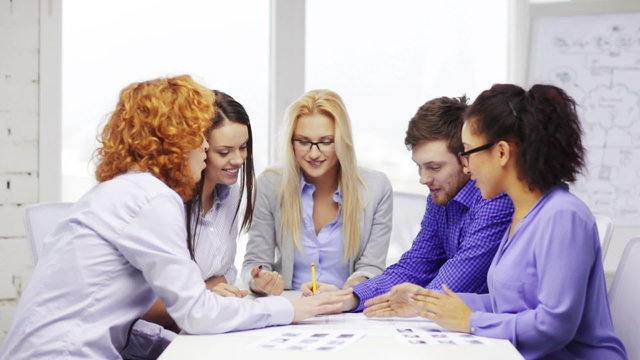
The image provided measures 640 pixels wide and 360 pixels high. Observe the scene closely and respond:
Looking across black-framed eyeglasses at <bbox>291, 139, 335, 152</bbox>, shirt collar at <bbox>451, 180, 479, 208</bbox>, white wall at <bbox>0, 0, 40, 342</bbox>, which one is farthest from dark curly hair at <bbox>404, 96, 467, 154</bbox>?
white wall at <bbox>0, 0, 40, 342</bbox>

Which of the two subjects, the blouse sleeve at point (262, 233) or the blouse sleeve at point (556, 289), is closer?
the blouse sleeve at point (556, 289)

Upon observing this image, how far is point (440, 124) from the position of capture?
2.23 metres

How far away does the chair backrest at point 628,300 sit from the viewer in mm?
1769

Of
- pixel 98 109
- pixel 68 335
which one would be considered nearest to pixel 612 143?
pixel 98 109

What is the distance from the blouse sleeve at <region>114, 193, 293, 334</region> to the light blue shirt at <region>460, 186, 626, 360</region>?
1.93 feet

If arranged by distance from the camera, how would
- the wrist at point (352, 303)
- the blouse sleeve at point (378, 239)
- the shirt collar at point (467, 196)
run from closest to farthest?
1. the wrist at point (352, 303)
2. the shirt collar at point (467, 196)
3. the blouse sleeve at point (378, 239)

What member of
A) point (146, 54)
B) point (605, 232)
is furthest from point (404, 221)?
point (146, 54)

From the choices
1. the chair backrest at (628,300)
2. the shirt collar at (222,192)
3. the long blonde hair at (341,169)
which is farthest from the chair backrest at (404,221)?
the chair backrest at (628,300)

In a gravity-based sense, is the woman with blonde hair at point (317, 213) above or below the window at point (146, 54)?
below

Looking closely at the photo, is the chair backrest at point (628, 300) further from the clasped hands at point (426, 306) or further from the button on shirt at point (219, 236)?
the button on shirt at point (219, 236)

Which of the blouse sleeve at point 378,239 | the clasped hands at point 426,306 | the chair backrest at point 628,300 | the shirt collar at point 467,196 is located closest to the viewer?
the clasped hands at point 426,306

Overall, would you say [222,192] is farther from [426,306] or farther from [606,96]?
[606,96]

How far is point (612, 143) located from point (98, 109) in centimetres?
244

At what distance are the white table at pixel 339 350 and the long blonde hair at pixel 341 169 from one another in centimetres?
95
